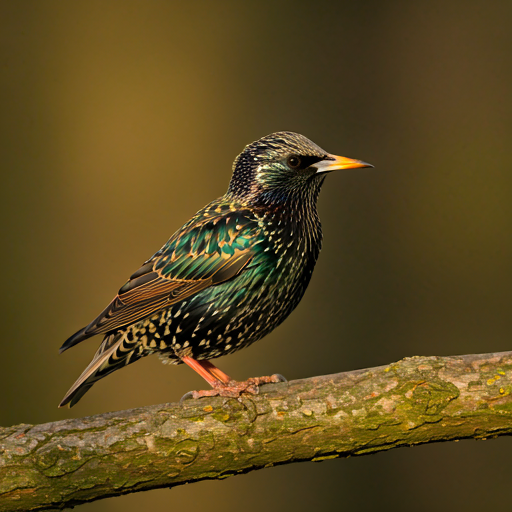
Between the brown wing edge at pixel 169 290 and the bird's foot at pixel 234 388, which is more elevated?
the brown wing edge at pixel 169 290

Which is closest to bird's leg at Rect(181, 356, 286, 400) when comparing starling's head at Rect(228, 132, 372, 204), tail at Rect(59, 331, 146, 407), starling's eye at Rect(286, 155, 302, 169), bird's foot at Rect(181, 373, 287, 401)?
bird's foot at Rect(181, 373, 287, 401)

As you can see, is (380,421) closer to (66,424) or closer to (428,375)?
(428,375)

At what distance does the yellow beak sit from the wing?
0.35 meters

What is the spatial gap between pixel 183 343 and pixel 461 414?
104 cm

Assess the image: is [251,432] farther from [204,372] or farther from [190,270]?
[190,270]

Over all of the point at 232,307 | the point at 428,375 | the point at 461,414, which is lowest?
the point at 461,414

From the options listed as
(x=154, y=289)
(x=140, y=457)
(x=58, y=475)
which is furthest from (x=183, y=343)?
(x=58, y=475)

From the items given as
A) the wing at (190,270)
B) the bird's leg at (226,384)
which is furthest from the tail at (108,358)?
the bird's leg at (226,384)

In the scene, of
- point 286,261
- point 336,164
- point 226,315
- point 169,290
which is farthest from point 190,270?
point 336,164

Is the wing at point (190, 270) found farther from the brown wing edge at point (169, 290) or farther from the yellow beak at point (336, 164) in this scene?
the yellow beak at point (336, 164)

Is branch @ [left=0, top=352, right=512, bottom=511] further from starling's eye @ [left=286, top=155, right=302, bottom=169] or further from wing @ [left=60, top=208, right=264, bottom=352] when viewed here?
starling's eye @ [left=286, top=155, right=302, bottom=169]

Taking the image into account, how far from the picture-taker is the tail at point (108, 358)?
222 cm

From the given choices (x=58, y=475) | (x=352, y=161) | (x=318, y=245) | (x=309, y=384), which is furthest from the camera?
(x=318, y=245)

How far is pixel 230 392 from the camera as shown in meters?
2.02
